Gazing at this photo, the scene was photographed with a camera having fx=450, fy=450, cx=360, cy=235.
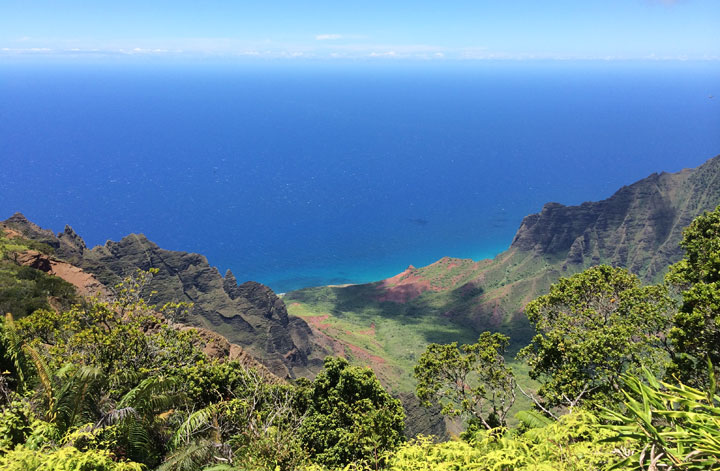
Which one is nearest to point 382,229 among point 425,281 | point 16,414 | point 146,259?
point 425,281

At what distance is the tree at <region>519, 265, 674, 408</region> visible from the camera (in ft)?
65.9

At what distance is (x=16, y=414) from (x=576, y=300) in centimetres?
2416

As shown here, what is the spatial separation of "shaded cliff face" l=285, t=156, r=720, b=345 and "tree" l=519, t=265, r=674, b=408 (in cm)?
5581

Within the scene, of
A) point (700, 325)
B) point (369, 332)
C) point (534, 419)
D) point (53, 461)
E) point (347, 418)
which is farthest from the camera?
point (369, 332)

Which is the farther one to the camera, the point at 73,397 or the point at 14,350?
the point at 14,350

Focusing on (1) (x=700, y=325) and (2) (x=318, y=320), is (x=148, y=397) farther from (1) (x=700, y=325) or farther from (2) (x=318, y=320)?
(2) (x=318, y=320)

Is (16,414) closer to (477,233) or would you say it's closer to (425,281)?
(425,281)

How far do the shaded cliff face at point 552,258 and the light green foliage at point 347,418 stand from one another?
192 feet

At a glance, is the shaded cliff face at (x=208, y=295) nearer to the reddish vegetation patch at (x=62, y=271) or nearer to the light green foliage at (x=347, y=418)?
the reddish vegetation patch at (x=62, y=271)

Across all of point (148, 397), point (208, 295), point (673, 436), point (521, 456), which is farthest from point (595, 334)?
point (208, 295)

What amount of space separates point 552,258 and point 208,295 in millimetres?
71276

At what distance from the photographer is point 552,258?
320ft

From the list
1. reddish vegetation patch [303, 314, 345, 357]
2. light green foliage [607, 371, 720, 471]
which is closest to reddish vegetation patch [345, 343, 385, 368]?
reddish vegetation patch [303, 314, 345, 357]

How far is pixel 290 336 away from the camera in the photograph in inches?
2530
